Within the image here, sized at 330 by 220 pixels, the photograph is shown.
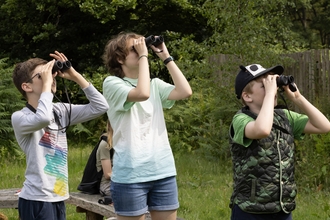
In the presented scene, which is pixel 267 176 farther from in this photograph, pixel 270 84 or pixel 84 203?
pixel 84 203

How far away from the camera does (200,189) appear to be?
28.3 ft

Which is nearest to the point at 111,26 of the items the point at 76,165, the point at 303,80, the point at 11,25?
the point at 11,25

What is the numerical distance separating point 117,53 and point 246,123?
1.20 meters

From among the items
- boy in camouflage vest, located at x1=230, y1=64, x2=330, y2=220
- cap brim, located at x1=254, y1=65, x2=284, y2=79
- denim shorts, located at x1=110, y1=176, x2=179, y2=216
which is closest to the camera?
boy in camouflage vest, located at x1=230, y1=64, x2=330, y2=220

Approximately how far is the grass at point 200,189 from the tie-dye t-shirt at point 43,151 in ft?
10.5

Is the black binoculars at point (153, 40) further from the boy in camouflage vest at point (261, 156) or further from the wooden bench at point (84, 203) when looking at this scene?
the wooden bench at point (84, 203)

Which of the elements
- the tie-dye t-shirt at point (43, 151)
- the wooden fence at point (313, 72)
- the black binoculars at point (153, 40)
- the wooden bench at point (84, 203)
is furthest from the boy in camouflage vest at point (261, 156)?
the wooden fence at point (313, 72)

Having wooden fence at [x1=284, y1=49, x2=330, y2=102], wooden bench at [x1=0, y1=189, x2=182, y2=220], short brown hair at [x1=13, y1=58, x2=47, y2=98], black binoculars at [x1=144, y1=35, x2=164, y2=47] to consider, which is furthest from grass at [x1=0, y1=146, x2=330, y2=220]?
short brown hair at [x1=13, y1=58, x2=47, y2=98]

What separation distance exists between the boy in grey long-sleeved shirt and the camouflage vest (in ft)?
3.97

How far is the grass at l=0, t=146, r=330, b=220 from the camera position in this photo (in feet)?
23.6

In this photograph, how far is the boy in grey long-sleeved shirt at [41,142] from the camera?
4031 millimetres

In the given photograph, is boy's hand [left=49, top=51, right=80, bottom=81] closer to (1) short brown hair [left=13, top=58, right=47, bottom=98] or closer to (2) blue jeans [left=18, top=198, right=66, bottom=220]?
(1) short brown hair [left=13, top=58, right=47, bottom=98]

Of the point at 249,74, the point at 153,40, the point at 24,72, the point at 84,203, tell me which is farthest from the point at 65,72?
the point at 84,203

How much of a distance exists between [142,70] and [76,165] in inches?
287
